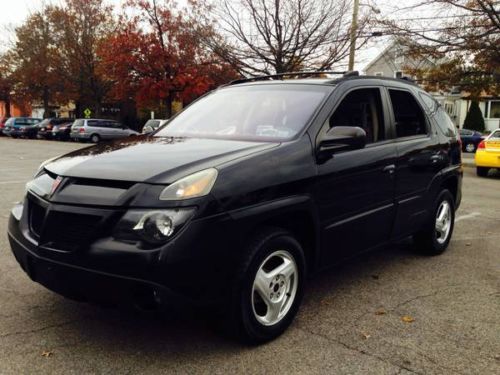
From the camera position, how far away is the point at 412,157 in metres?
4.68

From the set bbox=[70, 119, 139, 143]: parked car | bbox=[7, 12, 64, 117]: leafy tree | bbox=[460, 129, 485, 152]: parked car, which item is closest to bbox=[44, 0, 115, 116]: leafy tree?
bbox=[7, 12, 64, 117]: leafy tree

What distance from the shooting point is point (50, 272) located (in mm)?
2936

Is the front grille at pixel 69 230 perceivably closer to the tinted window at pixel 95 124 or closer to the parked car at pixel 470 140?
the parked car at pixel 470 140

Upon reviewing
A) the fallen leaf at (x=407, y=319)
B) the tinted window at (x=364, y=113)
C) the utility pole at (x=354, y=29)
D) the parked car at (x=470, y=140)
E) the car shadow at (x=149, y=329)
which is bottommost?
the parked car at (x=470, y=140)

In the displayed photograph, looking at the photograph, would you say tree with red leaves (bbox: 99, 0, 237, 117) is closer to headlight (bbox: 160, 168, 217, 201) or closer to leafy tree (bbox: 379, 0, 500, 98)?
leafy tree (bbox: 379, 0, 500, 98)

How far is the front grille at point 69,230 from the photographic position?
2.83 meters

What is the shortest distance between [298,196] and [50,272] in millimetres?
1579

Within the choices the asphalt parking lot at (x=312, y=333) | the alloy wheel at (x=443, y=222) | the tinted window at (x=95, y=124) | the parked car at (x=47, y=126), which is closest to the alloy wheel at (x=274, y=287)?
the asphalt parking lot at (x=312, y=333)

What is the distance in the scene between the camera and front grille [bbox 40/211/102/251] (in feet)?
9.30

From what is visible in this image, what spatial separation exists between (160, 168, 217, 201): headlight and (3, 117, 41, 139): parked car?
125ft

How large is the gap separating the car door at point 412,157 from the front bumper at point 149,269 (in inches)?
86.7

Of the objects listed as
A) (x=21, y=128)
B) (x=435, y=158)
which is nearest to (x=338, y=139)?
(x=435, y=158)

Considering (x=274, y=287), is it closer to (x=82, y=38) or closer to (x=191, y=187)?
(x=191, y=187)

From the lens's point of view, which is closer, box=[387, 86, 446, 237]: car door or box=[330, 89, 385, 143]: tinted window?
box=[330, 89, 385, 143]: tinted window
